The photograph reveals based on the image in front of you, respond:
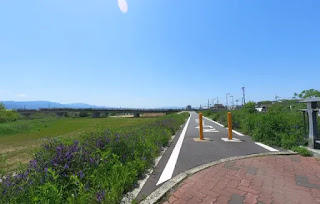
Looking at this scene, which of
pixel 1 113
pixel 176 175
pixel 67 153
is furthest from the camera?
pixel 1 113

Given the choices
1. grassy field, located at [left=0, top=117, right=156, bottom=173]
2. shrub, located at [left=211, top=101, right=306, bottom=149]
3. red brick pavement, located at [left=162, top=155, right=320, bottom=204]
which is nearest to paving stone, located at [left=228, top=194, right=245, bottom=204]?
red brick pavement, located at [left=162, top=155, right=320, bottom=204]

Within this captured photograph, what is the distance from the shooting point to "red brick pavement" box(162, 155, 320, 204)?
117 inches

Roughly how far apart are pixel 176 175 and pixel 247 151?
326 cm

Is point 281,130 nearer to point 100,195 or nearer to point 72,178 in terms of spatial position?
point 100,195

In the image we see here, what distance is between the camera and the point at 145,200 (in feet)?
9.48

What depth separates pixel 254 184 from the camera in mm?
3480

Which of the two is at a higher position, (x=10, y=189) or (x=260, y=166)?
(x=10, y=189)

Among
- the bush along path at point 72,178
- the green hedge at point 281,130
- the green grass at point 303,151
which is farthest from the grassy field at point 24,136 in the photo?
the green hedge at point 281,130

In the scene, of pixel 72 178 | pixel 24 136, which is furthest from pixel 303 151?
A: pixel 24 136

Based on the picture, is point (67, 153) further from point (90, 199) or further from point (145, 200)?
point (145, 200)

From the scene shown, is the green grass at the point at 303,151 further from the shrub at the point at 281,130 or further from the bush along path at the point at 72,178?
the bush along path at the point at 72,178

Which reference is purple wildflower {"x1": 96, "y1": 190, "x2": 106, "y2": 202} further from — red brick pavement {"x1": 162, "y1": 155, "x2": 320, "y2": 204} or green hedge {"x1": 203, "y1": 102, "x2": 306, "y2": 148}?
green hedge {"x1": 203, "y1": 102, "x2": 306, "y2": 148}

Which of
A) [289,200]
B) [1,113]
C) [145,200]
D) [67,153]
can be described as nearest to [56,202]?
[67,153]

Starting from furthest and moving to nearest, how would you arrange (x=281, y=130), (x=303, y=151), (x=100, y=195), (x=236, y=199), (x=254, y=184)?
(x=281, y=130), (x=303, y=151), (x=254, y=184), (x=236, y=199), (x=100, y=195)
